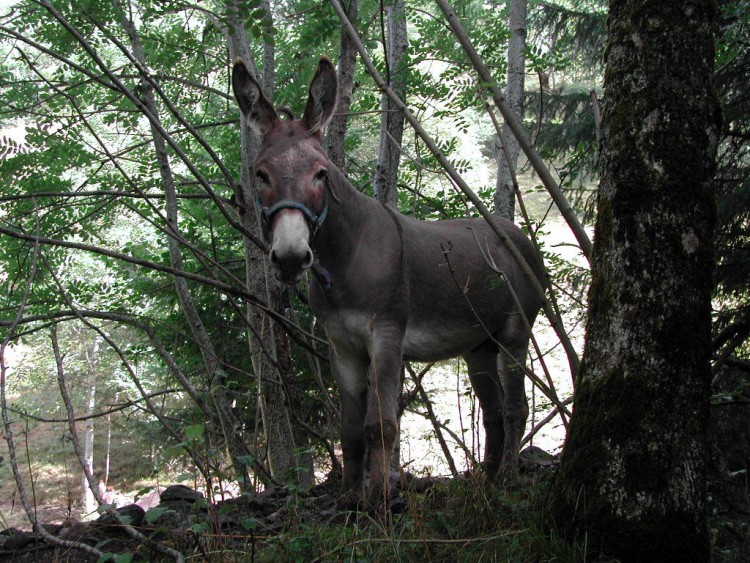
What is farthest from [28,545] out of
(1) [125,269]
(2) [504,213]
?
(1) [125,269]

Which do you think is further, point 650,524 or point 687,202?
point 687,202

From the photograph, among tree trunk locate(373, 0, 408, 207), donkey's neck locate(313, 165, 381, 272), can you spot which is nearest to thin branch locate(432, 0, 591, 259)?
donkey's neck locate(313, 165, 381, 272)

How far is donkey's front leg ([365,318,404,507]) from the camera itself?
399 centimetres

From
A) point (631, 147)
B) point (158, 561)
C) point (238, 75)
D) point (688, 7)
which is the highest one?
point (238, 75)

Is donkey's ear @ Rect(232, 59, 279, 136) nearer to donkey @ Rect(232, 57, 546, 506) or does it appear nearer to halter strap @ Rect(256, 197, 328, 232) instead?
donkey @ Rect(232, 57, 546, 506)

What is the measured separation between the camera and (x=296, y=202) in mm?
3613

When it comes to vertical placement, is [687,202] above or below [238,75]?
below

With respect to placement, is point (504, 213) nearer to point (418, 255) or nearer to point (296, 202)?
point (418, 255)

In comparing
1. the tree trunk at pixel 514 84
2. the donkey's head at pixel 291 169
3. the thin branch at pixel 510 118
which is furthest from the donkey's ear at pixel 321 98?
the tree trunk at pixel 514 84

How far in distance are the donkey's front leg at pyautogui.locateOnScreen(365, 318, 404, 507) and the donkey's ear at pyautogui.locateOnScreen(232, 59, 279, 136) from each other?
135 centimetres

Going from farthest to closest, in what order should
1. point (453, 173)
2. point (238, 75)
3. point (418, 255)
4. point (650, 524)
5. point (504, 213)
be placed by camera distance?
point (504, 213)
point (418, 255)
point (238, 75)
point (453, 173)
point (650, 524)

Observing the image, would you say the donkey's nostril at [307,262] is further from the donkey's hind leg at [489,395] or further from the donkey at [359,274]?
the donkey's hind leg at [489,395]

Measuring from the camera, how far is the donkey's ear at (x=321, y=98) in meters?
4.03

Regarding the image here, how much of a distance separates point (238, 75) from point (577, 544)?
312cm
